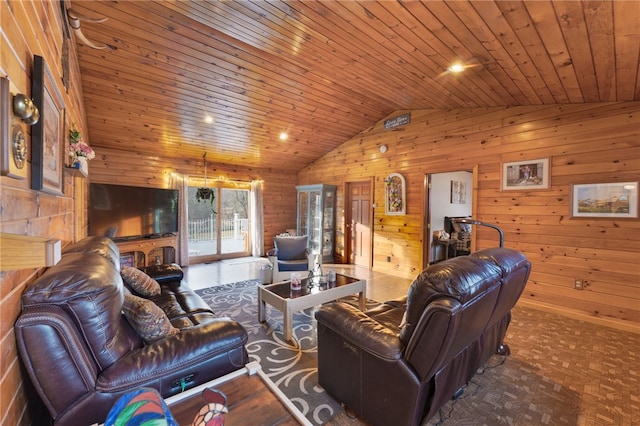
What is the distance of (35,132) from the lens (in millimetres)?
1211

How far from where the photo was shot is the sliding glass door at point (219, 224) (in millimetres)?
6348

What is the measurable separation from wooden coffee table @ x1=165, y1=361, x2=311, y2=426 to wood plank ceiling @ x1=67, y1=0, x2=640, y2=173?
2492 mm

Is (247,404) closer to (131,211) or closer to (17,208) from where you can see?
(17,208)

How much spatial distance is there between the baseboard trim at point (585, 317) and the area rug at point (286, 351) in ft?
7.02

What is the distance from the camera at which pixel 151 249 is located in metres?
5.16

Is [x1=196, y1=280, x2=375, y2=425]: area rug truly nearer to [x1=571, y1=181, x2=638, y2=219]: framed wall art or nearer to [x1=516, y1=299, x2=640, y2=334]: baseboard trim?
[x1=516, y1=299, x2=640, y2=334]: baseboard trim

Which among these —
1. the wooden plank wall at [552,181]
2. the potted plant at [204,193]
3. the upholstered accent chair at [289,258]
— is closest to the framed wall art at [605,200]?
the wooden plank wall at [552,181]

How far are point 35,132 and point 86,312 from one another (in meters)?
0.83

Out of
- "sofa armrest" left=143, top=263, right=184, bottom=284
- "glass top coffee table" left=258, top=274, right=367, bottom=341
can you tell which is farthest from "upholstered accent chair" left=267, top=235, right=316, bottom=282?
"sofa armrest" left=143, top=263, right=184, bottom=284

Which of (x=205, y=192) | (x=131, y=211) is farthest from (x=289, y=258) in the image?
(x=131, y=211)

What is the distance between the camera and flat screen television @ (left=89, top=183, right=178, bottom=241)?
4.44 m

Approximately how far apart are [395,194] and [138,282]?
4.19 meters

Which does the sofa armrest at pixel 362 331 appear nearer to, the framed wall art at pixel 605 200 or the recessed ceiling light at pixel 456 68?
the recessed ceiling light at pixel 456 68

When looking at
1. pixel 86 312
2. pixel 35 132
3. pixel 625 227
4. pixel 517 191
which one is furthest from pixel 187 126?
pixel 625 227
